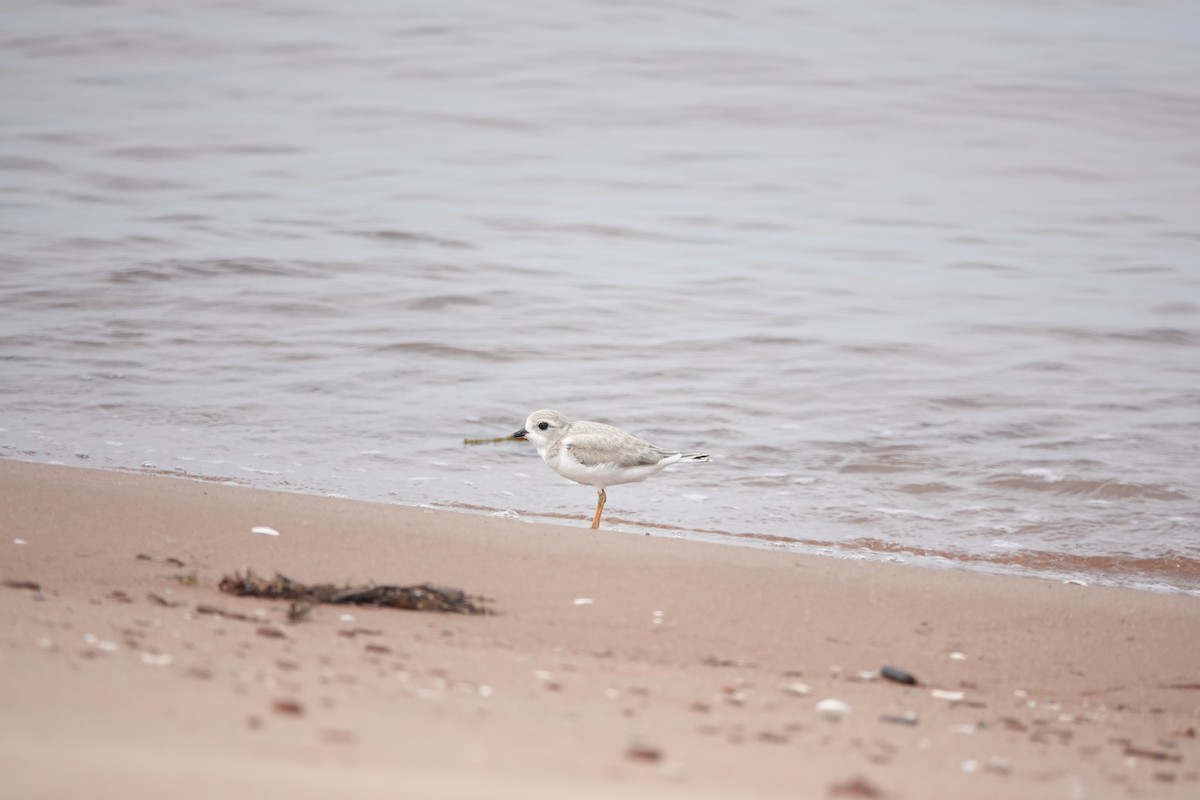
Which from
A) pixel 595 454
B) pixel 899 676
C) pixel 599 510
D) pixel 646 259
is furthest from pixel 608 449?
pixel 646 259

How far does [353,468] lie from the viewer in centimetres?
723

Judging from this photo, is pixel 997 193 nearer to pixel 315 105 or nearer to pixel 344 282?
pixel 344 282

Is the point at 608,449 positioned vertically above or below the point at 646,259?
below

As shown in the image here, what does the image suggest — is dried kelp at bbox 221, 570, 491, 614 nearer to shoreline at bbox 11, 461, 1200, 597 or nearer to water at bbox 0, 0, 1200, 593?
shoreline at bbox 11, 461, 1200, 597

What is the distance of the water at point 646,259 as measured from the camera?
7.32 metres

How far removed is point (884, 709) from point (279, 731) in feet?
5.61

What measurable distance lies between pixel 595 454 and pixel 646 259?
22.4ft

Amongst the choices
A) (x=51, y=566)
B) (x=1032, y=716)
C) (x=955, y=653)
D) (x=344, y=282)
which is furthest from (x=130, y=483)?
(x=344, y=282)

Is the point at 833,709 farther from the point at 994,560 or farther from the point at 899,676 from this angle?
the point at 994,560

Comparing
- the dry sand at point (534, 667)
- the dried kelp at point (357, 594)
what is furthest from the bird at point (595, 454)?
the dried kelp at point (357, 594)

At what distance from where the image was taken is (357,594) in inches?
158

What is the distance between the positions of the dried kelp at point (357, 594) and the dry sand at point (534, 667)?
6cm

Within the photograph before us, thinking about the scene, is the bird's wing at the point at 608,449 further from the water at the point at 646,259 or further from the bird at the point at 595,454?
the water at the point at 646,259

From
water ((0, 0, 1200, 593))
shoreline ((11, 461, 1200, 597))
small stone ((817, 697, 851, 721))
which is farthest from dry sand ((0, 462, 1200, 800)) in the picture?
water ((0, 0, 1200, 593))
